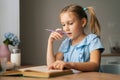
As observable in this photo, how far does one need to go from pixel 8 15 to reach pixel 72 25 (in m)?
0.78

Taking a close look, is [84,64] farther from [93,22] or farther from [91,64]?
[93,22]

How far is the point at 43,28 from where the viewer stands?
2.51m

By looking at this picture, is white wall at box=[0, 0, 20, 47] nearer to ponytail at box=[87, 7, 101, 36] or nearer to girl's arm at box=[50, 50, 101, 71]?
ponytail at box=[87, 7, 101, 36]

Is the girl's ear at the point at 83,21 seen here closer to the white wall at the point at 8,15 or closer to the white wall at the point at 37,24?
the white wall at the point at 8,15

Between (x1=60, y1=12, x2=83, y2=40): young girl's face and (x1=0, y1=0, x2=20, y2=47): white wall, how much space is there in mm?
686

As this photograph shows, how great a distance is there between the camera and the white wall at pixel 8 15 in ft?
Answer: 6.97

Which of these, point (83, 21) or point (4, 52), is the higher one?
point (83, 21)

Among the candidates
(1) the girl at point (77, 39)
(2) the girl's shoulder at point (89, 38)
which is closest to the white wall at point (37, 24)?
(1) the girl at point (77, 39)

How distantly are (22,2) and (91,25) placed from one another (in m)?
1.01

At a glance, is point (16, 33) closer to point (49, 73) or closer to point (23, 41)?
point (23, 41)

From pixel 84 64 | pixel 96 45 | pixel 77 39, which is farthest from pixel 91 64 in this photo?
pixel 77 39

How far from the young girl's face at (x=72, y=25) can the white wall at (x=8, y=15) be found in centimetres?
69

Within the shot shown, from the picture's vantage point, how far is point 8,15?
213 cm

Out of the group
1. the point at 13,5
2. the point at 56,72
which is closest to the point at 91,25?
the point at 56,72
